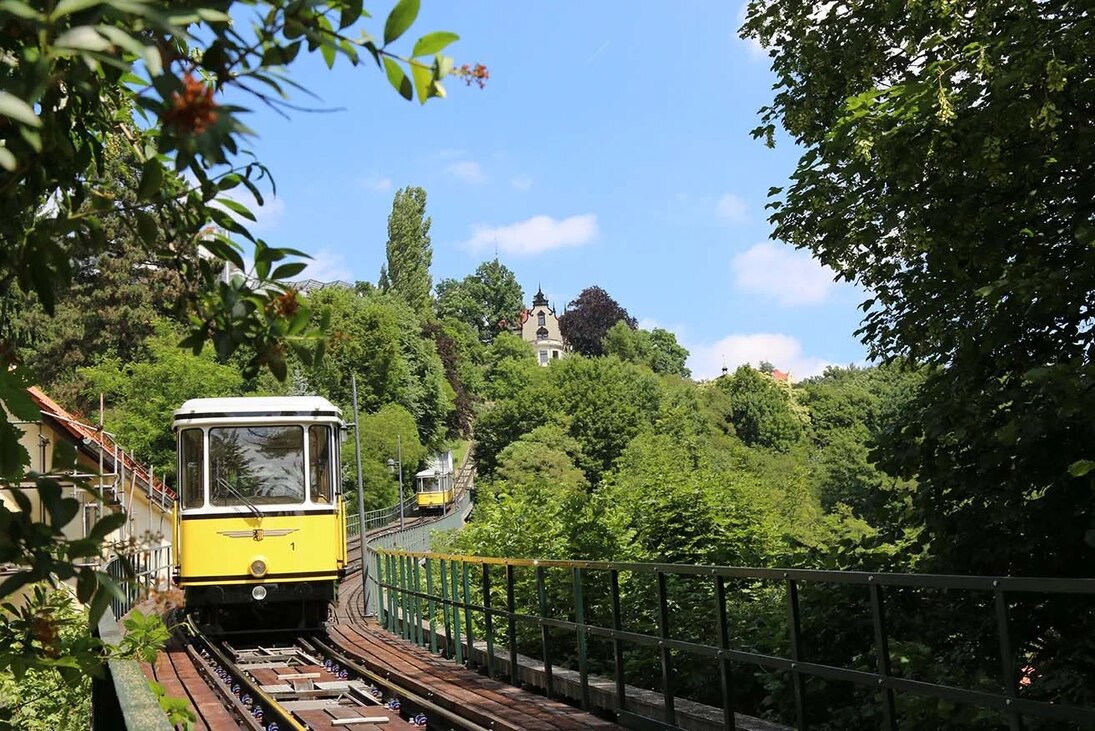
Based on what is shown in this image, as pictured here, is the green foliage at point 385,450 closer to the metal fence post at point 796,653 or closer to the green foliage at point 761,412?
the green foliage at point 761,412

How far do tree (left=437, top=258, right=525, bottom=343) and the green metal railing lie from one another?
490 feet

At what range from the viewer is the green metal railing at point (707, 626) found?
16.9 feet

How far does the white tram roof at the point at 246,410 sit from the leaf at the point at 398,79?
14437 mm

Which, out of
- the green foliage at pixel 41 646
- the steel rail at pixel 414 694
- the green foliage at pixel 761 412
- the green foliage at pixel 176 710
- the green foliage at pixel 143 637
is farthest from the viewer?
the green foliage at pixel 761 412

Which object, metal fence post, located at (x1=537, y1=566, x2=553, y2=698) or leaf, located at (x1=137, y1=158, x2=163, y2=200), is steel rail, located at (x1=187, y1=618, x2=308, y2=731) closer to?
metal fence post, located at (x1=537, y1=566, x2=553, y2=698)

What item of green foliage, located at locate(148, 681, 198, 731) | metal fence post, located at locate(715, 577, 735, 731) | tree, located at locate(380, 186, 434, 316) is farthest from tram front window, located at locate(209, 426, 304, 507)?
tree, located at locate(380, 186, 434, 316)

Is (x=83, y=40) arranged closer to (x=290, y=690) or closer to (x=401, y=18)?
(x=401, y=18)

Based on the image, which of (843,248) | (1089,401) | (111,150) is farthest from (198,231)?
(843,248)

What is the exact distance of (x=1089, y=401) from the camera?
22.5 feet

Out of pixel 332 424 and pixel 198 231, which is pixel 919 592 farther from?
pixel 332 424

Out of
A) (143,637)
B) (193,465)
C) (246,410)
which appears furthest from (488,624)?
(143,637)

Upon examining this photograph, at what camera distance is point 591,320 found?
500ft

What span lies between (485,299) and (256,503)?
153440mm

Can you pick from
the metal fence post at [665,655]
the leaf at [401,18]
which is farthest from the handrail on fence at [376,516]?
the leaf at [401,18]
